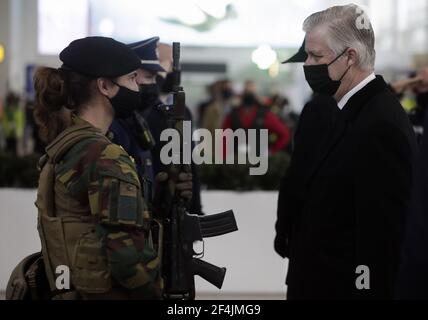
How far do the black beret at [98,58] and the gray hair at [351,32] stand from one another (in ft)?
2.69

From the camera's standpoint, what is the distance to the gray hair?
9.96 feet

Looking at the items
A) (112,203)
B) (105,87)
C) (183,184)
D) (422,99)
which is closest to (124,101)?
(105,87)

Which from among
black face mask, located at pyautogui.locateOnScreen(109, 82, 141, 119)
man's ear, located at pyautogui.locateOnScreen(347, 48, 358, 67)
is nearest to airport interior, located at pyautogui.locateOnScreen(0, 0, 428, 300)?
man's ear, located at pyautogui.locateOnScreen(347, 48, 358, 67)

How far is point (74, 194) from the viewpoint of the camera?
98.8 inches

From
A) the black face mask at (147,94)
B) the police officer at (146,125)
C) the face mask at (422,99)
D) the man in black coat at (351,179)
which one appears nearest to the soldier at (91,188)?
the man in black coat at (351,179)

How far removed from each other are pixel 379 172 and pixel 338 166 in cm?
20

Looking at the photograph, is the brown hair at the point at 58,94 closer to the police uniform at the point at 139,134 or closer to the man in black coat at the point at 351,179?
the man in black coat at the point at 351,179

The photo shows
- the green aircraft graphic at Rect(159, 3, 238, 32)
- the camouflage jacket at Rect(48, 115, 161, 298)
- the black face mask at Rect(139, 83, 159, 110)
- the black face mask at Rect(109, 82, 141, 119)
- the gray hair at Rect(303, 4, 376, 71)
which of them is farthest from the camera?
the green aircraft graphic at Rect(159, 3, 238, 32)

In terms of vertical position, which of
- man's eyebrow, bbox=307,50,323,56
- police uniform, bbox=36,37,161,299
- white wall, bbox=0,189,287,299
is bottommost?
white wall, bbox=0,189,287,299

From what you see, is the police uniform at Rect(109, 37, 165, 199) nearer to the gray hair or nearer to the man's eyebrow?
the man's eyebrow

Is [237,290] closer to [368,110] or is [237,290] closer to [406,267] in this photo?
[368,110]

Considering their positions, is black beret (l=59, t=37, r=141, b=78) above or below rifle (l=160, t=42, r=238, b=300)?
above

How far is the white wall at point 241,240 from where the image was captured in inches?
227
